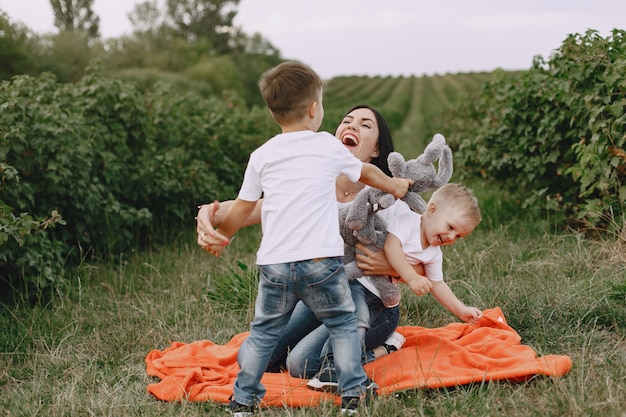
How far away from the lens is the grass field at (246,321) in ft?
9.62

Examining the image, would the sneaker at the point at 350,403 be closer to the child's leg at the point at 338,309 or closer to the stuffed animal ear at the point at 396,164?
the child's leg at the point at 338,309

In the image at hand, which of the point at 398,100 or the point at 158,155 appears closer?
the point at 158,155

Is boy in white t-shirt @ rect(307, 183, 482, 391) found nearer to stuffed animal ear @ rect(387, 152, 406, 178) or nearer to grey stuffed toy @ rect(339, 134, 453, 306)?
grey stuffed toy @ rect(339, 134, 453, 306)

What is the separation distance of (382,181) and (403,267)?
45cm

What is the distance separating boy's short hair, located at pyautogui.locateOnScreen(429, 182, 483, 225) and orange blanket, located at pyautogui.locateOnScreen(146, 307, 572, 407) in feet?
2.35

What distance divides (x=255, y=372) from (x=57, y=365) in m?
1.44

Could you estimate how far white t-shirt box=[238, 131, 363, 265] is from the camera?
105 inches

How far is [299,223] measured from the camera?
2674mm

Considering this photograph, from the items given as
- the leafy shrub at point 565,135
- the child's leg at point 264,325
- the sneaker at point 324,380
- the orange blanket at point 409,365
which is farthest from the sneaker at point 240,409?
the leafy shrub at point 565,135

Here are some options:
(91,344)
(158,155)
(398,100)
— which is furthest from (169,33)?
(91,344)

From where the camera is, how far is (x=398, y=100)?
45469mm

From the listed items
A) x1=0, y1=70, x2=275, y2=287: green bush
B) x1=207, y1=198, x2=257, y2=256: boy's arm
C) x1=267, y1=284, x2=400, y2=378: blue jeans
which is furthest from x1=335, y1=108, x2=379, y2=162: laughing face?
x1=0, y1=70, x2=275, y2=287: green bush

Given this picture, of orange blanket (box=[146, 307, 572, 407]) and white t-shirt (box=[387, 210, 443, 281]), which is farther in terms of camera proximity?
white t-shirt (box=[387, 210, 443, 281])

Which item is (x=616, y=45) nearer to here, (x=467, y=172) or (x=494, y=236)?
(x=494, y=236)
